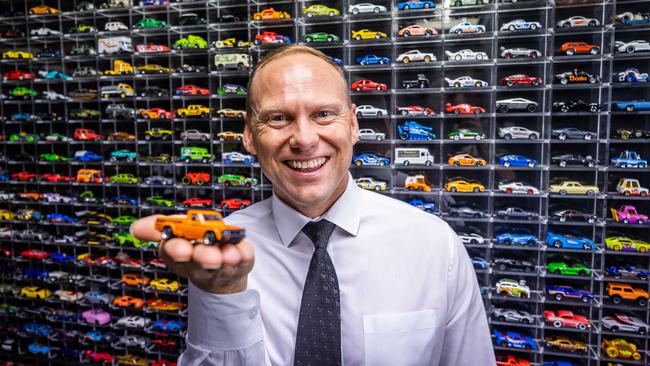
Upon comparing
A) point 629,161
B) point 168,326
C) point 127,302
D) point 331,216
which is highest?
point 629,161

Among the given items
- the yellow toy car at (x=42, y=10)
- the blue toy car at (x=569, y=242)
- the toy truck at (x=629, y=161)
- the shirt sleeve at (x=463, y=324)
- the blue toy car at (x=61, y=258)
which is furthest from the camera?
the blue toy car at (x=61, y=258)

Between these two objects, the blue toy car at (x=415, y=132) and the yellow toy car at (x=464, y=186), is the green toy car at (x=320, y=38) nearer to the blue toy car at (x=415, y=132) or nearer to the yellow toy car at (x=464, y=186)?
the blue toy car at (x=415, y=132)

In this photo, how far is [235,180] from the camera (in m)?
4.22

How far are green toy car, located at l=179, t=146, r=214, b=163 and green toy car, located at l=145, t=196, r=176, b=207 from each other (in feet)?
1.73

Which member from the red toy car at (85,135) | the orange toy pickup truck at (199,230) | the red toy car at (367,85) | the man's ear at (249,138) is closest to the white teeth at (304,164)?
the man's ear at (249,138)

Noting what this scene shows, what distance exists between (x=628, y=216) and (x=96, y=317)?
6.03 metres

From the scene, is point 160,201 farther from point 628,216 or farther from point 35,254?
point 628,216

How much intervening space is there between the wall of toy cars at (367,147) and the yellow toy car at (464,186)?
0.01 metres

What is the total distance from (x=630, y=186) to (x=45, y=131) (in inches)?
274

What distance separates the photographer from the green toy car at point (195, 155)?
430cm

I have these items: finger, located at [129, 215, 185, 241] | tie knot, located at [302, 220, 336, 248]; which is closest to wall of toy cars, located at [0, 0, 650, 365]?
tie knot, located at [302, 220, 336, 248]

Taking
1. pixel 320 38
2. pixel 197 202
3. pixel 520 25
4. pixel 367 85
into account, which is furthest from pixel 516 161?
pixel 197 202

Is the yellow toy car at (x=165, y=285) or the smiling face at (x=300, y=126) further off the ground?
the smiling face at (x=300, y=126)

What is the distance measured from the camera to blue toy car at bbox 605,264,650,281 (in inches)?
142
